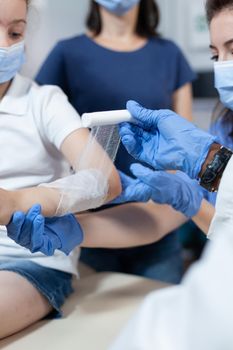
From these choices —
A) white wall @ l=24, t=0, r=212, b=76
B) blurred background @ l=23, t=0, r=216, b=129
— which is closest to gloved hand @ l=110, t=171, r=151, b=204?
white wall @ l=24, t=0, r=212, b=76

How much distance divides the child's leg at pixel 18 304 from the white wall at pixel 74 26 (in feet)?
3.09

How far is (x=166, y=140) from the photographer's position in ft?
3.79

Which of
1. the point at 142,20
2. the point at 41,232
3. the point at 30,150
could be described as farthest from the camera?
the point at 142,20

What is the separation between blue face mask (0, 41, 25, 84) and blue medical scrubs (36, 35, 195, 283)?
41 centimetres

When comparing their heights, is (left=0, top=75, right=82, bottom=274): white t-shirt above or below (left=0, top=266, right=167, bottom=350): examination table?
above

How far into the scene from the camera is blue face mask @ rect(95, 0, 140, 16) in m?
1.61

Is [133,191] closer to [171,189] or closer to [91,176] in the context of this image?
[171,189]

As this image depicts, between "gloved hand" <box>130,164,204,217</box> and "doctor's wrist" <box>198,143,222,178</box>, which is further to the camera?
"gloved hand" <box>130,164,204,217</box>

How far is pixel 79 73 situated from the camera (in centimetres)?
169

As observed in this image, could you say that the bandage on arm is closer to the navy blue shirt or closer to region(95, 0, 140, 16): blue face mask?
the navy blue shirt

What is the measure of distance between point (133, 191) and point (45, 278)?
324mm

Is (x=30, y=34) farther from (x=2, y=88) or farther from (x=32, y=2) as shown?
(x=2, y=88)

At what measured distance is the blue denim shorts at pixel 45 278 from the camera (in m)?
1.21

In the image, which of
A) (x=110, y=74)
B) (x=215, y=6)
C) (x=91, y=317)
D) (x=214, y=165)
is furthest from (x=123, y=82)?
(x=91, y=317)
